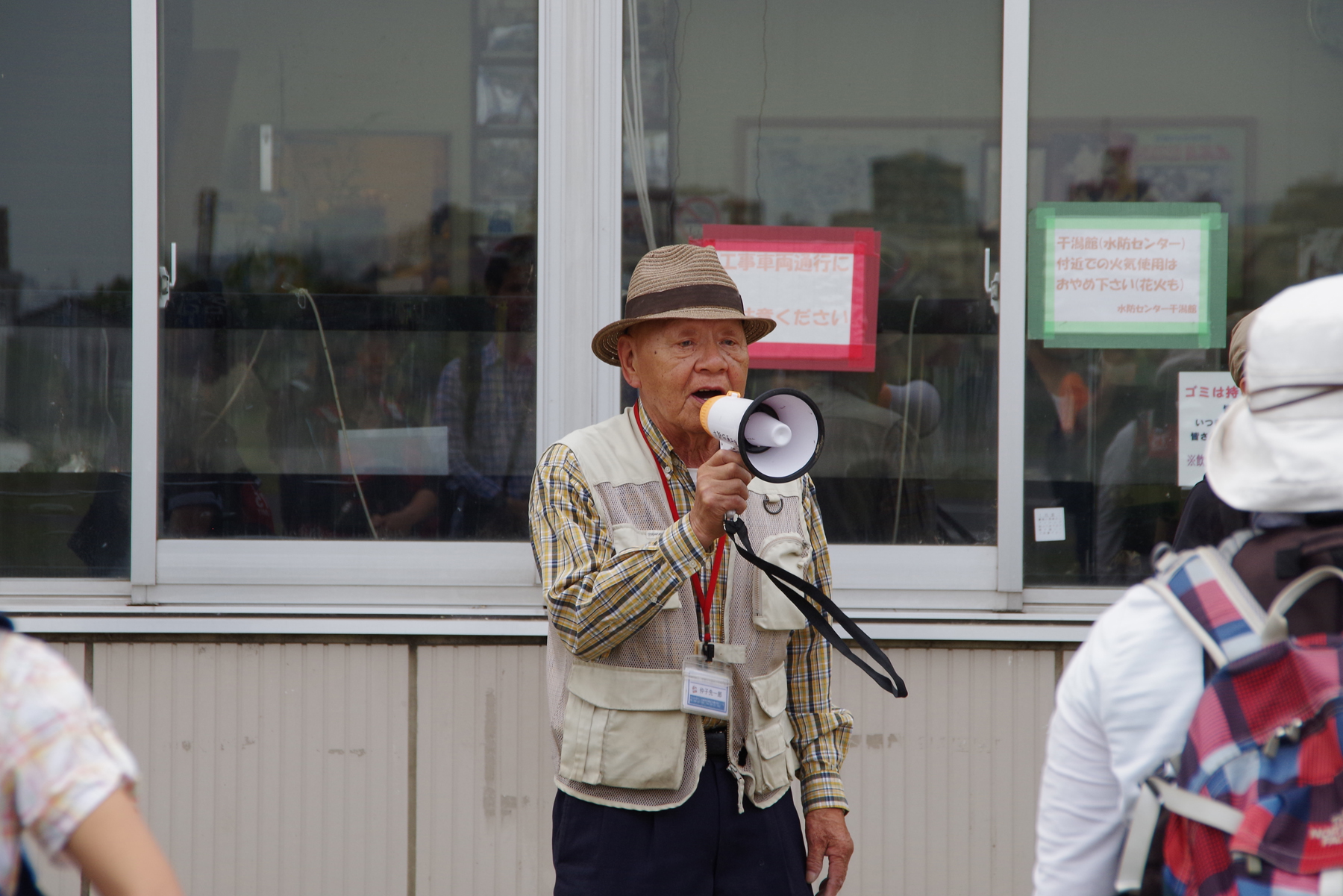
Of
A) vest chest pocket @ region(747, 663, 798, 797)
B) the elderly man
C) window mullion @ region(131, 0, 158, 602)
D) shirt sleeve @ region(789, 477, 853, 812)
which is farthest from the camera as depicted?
window mullion @ region(131, 0, 158, 602)

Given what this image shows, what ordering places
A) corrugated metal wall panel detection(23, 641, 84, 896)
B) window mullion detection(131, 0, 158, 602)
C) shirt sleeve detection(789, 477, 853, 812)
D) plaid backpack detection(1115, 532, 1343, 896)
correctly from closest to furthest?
1. plaid backpack detection(1115, 532, 1343, 896)
2. shirt sleeve detection(789, 477, 853, 812)
3. corrugated metal wall panel detection(23, 641, 84, 896)
4. window mullion detection(131, 0, 158, 602)

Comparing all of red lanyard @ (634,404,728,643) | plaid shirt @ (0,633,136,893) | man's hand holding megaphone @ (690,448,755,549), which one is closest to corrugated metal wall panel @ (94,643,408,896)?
red lanyard @ (634,404,728,643)

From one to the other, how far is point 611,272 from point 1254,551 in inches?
105

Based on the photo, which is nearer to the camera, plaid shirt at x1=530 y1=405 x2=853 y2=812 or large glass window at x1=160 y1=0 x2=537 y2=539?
plaid shirt at x1=530 y1=405 x2=853 y2=812

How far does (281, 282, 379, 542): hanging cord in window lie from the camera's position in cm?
383

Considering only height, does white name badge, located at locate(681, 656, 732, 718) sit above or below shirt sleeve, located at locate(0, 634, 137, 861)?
below

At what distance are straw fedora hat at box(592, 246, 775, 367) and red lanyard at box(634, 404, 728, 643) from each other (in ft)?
0.78

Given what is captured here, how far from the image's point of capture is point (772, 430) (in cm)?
217

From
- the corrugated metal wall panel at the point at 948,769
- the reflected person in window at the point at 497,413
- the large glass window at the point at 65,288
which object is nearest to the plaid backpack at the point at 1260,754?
the corrugated metal wall panel at the point at 948,769

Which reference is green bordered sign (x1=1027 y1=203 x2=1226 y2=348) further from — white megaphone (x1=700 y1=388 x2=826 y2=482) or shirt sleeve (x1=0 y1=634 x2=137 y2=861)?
shirt sleeve (x1=0 y1=634 x2=137 y2=861)

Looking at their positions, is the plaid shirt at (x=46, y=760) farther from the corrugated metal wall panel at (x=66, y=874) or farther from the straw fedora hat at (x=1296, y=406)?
the corrugated metal wall panel at (x=66, y=874)

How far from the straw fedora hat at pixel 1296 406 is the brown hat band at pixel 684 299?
120cm

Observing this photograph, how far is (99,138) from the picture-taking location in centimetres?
378

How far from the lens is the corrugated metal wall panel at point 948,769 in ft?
12.0
